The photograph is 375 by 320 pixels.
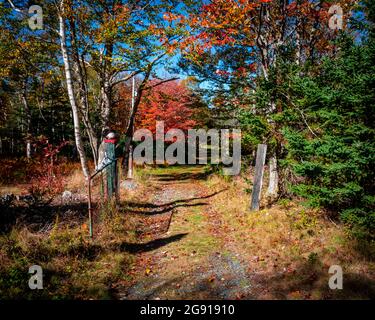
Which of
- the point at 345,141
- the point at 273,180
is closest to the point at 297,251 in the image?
the point at 345,141

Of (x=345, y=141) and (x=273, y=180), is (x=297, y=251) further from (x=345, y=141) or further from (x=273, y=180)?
(x=273, y=180)

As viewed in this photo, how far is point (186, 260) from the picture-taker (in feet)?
19.4

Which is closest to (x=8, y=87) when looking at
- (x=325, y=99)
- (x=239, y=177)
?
(x=239, y=177)

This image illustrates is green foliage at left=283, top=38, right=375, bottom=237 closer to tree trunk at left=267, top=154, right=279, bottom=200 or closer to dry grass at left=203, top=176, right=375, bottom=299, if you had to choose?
dry grass at left=203, top=176, right=375, bottom=299

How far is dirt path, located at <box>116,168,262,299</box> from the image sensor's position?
15.6ft

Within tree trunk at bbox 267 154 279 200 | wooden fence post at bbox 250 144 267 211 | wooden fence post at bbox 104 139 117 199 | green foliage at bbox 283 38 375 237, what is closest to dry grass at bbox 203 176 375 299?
wooden fence post at bbox 250 144 267 211

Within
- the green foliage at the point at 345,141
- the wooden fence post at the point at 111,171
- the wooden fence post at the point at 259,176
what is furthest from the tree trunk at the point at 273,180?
the wooden fence post at the point at 111,171

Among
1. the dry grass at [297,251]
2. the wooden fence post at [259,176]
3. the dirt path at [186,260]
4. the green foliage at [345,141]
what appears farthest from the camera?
the wooden fence post at [259,176]

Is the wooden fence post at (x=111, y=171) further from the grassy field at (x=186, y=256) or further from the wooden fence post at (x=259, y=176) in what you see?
the wooden fence post at (x=259, y=176)

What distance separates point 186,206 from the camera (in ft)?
34.3

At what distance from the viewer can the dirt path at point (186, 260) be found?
4766mm

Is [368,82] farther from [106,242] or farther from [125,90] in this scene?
[125,90]

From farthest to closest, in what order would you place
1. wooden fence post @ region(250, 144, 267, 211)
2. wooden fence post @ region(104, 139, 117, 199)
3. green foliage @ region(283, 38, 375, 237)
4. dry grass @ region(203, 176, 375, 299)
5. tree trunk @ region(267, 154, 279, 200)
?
tree trunk @ region(267, 154, 279, 200)
wooden fence post @ region(250, 144, 267, 211)
wooden fence post @ region(104, 139, 117, 199)
green foliage @ region(283, 38, 375, 237)
dry grass @ region(203, 176, 375, 299)

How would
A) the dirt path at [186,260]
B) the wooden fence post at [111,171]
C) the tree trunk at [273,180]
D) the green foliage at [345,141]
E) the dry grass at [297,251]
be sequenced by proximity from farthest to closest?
the tree trunk at [273,180] < the wooden fence post at [111,171] < the green foliage at [345,141] < the dirt path at [186,260] < the dry grass at [297,251]
